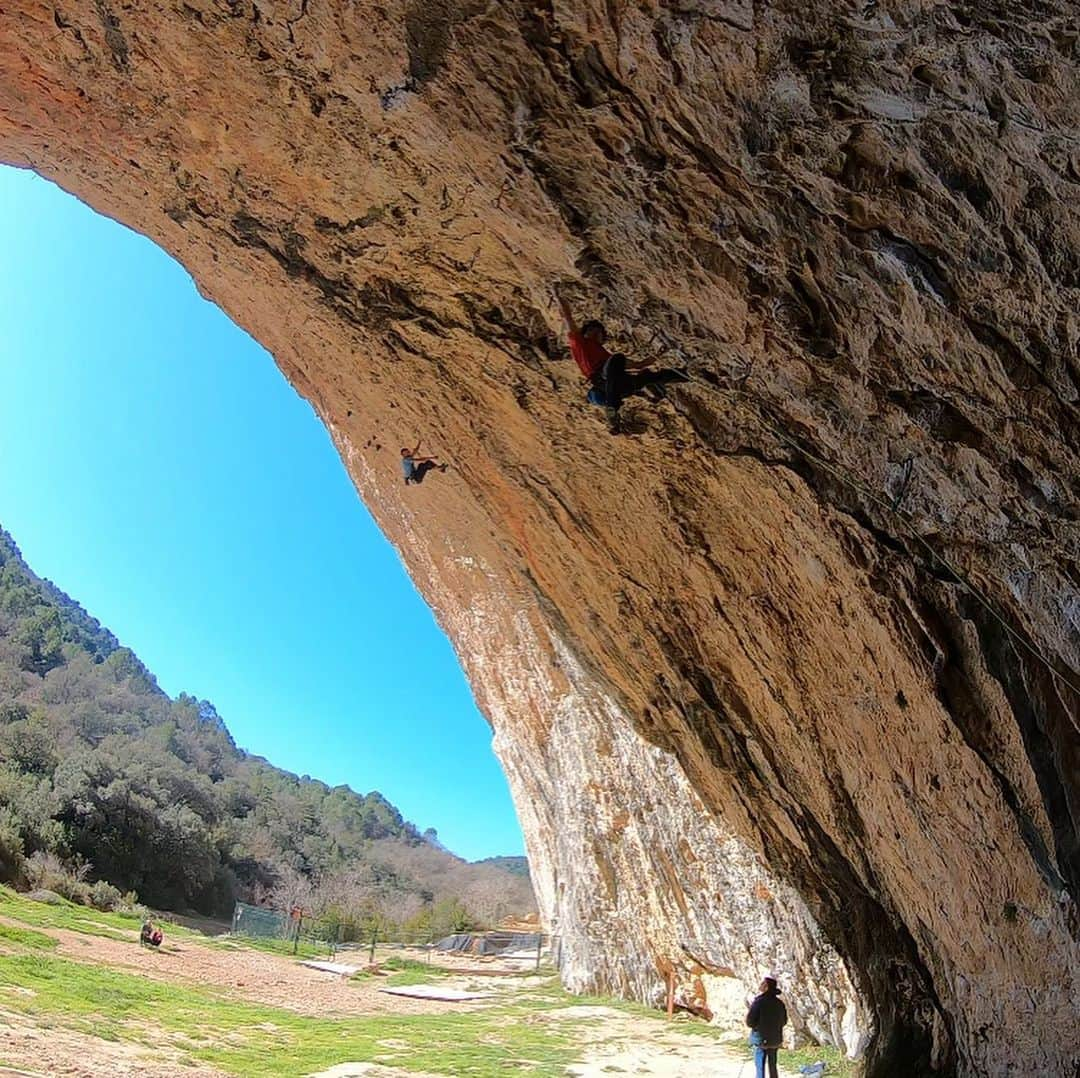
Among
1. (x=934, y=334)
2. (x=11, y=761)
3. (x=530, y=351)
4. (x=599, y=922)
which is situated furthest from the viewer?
(x=11, y=761)

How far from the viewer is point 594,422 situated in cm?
686

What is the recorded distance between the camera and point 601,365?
5.70 metres

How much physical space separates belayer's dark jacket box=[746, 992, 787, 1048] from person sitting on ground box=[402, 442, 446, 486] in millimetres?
5807

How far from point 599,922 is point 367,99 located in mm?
16807

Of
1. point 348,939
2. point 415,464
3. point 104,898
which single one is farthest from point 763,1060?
point 348,939

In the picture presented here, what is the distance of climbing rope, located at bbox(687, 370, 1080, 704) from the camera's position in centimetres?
520

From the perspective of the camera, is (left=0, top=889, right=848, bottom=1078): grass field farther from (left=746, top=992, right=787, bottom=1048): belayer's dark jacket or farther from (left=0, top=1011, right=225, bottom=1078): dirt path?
(left=746, top=992, right=787, bottom=1048): belayer's dark jacket

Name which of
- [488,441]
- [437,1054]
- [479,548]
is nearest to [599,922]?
[437,1054]

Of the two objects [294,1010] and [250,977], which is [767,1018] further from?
[250,977]

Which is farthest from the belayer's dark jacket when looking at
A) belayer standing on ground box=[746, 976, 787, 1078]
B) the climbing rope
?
the climbing rope

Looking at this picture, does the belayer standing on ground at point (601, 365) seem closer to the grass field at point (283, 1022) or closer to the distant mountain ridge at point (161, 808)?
the grass field at point (283, 1022)

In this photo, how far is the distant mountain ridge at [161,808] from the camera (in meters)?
37.6

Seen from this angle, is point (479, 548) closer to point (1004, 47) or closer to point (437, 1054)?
point (437, 1054)

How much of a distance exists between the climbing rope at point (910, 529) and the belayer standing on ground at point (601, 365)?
1.83 feet
